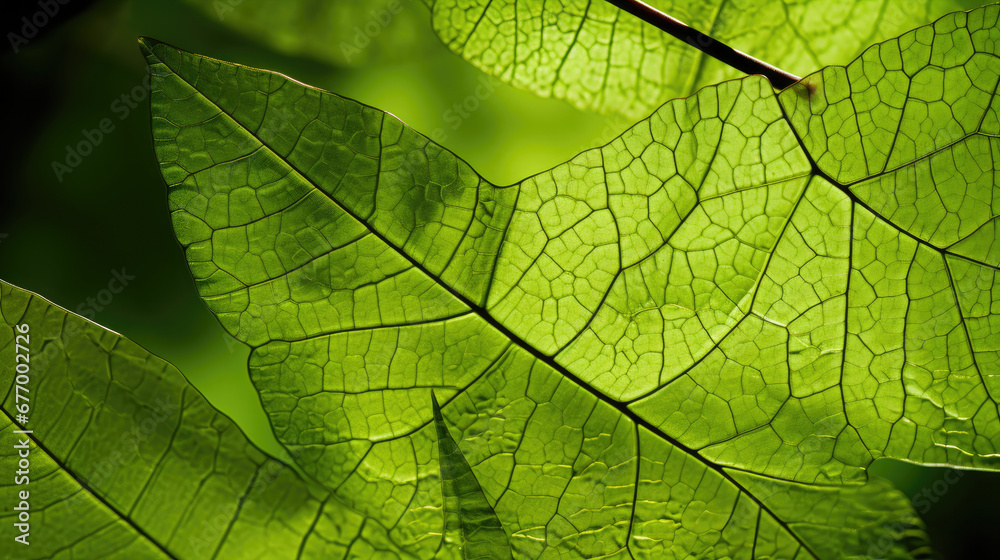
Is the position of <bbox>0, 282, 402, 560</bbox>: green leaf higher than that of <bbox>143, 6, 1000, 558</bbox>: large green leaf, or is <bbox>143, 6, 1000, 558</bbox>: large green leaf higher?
<bbox>143, 6, 1000, 558</bbox>: large green leaf

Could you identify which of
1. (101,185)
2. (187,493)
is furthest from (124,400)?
(101,185)

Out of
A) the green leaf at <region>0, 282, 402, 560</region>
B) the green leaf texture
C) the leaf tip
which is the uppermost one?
the green leaf texture

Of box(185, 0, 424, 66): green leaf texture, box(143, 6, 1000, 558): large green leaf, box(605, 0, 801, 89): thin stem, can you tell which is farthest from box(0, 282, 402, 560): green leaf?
box(605, 0, 801, 89): thin stem

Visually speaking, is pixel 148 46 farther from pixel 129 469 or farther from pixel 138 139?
pixel 129 469

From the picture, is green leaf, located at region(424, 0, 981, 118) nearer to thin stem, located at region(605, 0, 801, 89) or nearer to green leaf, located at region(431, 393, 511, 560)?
thin stem, located at region(605, 0, 801, 89)

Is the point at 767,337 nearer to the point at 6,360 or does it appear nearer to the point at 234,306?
the point at 234,306

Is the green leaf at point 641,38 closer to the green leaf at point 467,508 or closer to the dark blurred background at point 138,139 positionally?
the dark blurred background at point 138,139

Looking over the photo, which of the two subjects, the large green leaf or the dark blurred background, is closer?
the large green leaf
